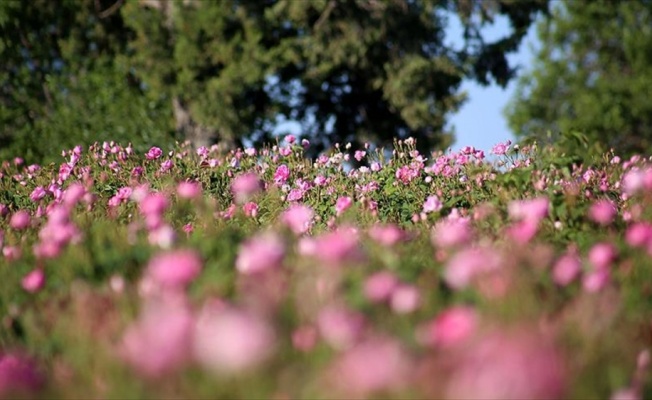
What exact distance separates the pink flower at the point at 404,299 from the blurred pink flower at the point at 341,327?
19 cm

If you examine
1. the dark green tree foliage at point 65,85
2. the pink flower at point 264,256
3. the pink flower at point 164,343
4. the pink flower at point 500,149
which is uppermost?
the dark green tree foliage at point 65,85

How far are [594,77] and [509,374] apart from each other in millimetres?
30533

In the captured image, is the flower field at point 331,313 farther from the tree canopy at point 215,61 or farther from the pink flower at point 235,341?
the tree canopy at point 215,61

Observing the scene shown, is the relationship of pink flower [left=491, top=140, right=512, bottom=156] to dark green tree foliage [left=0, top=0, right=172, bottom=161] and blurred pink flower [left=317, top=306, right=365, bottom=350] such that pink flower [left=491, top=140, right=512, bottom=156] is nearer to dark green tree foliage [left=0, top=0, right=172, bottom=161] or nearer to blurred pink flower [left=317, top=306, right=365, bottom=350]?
blurred pink flower [left=317, top=306, right=365, bottom=350]

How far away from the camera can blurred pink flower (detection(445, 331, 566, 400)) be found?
200 cm

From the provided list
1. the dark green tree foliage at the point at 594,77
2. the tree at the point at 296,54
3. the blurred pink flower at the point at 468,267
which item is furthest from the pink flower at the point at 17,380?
the dark green tree foliage at the point at 594,77

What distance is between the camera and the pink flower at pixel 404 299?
2803mm

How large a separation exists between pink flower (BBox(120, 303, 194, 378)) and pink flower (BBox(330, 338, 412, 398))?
1.31 feet

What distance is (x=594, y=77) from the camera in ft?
102

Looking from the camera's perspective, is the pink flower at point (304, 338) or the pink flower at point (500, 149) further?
the pink flower at point (500, 149)

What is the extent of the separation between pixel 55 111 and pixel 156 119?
2195 millimetres

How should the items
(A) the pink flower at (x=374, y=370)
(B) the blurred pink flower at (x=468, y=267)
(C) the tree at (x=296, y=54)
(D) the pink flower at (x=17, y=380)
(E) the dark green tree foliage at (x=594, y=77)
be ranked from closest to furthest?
(A) the pink flower at (x=374, y=370)
(D) the pink flower at (x=17, y=380)
(B) the blurred pink flower at (x=468, y=267)
(C) the tree at (x=296, y=54)
(E) the dark green tree foliage at (x=594, y=77)

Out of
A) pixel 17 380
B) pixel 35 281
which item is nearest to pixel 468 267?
pixel 17 380

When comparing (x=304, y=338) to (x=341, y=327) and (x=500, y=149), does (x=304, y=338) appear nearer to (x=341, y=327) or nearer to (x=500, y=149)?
(x=341, y=327)
